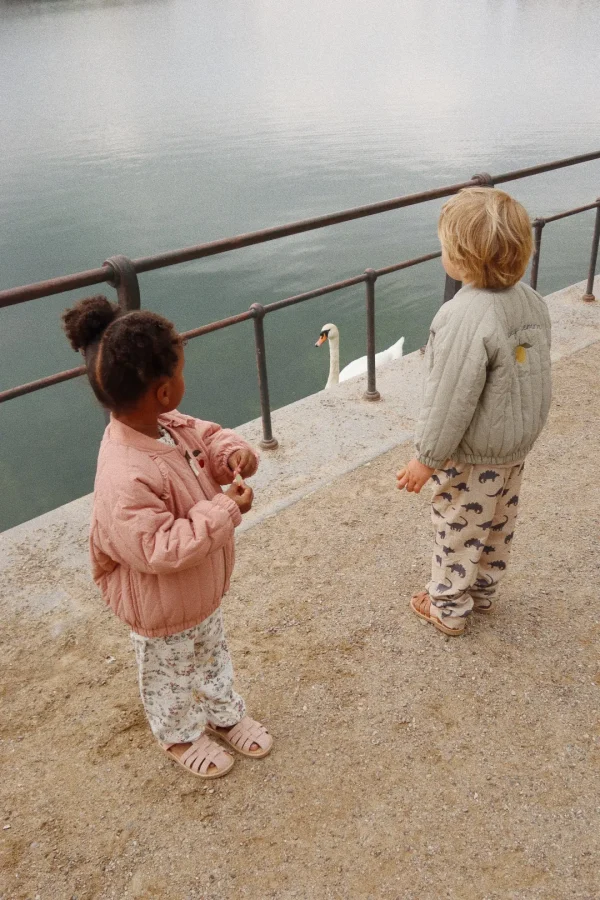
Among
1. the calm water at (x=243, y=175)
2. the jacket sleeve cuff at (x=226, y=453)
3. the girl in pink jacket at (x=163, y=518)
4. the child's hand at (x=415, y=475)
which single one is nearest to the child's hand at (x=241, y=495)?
the girl in pink jacket at (x=163, y=518)

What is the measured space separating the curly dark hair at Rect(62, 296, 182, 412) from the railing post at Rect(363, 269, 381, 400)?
2.53 meters

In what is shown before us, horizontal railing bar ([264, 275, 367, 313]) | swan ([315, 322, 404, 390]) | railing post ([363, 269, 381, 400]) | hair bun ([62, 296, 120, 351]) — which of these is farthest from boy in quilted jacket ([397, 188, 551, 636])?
swan ([315, 322, 404, 390])

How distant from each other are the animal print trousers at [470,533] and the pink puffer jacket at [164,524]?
2.63ft

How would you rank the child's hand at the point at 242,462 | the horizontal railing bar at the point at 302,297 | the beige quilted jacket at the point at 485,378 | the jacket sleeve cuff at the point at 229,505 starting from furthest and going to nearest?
the horizontal railing bar at the point at 302,297, the beige quilted jacket at the point at 485,378, the child's hand at the point at 242,462, the jacket sleeve cuff at the point at 229,505

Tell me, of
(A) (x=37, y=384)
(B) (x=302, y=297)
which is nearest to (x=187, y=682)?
(A) (x=37, y=384)

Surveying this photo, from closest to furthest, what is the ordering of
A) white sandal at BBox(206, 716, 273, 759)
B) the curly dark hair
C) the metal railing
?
the curly dark hair
white sandal at BBox(206, 716, 273, 759)
the metal railing

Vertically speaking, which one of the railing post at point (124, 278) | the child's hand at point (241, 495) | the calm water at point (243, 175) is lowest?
the calm water at point (243, 175)

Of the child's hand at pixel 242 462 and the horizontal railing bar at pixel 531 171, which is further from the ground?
the horizontal railing bar at pixel 531 171

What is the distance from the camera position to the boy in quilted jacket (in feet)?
7.03

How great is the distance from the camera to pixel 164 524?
175 cm

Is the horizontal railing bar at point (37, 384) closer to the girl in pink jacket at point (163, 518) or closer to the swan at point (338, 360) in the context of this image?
the girl in pink jacket at point (163, 518)

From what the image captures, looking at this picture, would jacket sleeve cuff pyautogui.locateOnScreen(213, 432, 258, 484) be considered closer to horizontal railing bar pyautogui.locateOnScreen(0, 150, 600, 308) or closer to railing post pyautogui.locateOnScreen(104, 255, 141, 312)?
horizontal railing bar pyautogui.locateOnScreen(0, 150, 600, 308)

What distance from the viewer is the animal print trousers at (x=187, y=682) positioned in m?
2.08

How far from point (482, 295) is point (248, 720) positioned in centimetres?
141
